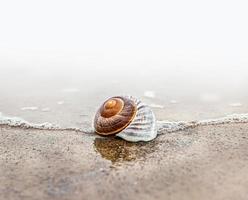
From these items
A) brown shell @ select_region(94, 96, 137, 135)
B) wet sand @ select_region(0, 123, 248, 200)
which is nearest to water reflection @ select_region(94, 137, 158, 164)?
wet sand @ select_region(0, 123, 248, 200)

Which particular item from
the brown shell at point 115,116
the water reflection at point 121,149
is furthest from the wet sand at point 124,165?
the brown shell at point 115,116

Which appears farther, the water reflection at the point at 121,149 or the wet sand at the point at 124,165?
the water reflection at the point at 121,149

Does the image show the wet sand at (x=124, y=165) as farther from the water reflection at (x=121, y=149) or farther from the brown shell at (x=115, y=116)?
the brown shell at (x=115, y=116)

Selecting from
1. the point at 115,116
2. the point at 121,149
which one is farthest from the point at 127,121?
the point at 121,149

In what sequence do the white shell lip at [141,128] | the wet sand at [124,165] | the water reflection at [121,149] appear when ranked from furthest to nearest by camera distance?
the white shell lip at [141,128] → the water reflection at [121,149] → the wet sand at [124,165]

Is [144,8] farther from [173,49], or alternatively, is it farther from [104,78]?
[104,78]

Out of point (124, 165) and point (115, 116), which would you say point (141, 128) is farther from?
point (124, 165)

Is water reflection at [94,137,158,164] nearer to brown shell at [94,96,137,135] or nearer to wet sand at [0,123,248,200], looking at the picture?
wet sand at [0,123,248,200]
